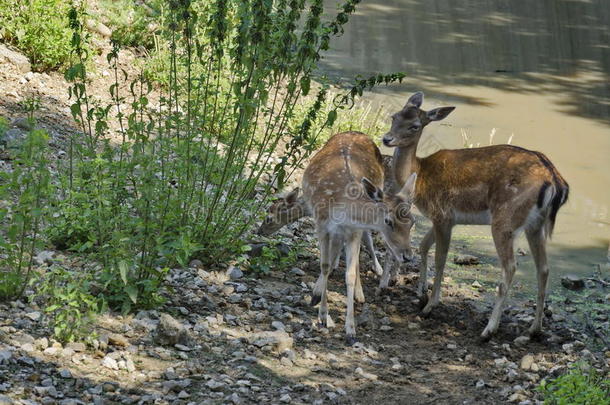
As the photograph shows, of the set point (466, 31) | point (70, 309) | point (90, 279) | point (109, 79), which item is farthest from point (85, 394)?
point (466, 31)

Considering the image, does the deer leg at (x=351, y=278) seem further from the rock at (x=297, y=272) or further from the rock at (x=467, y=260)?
the rock at (x=467, y=260)

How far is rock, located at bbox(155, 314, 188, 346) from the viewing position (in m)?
6.57

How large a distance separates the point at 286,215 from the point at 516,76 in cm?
731

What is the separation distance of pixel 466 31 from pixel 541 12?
83.6 inches

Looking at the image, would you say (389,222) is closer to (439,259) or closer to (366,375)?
(439,259)

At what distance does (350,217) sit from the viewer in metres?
7.82

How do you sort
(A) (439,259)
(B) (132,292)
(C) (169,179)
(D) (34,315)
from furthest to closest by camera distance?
(A) (439,259) < (C) (169,179) < (B) (132,292) < (D) (34,315)

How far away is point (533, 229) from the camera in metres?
8.35

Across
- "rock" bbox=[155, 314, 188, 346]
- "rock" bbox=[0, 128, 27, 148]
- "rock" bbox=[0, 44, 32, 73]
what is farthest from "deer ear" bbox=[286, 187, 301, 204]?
"rock" bbox=[0, 44, 32, 73]

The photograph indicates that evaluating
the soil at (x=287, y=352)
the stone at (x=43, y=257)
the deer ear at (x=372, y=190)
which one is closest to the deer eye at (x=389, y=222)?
the deer ear at (x=372, y=190)

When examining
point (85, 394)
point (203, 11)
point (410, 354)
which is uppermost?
point (203, 11)

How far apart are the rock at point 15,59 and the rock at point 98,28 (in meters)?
1.51

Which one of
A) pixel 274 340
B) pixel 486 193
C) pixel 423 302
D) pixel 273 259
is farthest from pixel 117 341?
pixel 486 193

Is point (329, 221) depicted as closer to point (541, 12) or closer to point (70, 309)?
point (70, 309)
